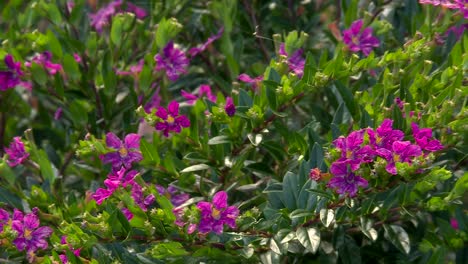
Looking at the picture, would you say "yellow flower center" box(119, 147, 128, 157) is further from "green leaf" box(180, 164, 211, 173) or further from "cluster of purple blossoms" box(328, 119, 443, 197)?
"cluster of purple blossoms" box(328, 119, 443, 197)

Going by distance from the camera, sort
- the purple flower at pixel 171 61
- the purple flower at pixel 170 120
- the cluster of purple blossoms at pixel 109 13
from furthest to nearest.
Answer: the cluster of purple blossoms at pixel 109 13, the purple flower at pixel 171 61, the purple flower at pixel 170 120

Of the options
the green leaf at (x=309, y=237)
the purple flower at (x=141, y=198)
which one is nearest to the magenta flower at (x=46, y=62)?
A: the purple flower at (x=141, y=198)

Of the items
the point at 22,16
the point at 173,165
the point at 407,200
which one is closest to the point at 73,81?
the point at 22,16

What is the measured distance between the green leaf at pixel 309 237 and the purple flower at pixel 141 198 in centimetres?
38

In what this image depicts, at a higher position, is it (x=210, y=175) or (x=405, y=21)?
(x=405, y=21)

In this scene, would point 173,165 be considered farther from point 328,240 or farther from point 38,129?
point 38,129

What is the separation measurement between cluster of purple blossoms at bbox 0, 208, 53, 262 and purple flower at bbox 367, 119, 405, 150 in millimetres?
885

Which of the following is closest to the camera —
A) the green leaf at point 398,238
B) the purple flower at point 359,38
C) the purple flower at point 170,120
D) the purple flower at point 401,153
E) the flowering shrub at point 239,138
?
the purple flower at point 401,153

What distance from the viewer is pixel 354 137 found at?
193cm

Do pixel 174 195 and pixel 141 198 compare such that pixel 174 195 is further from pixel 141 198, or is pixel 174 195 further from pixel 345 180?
pixel 345 180

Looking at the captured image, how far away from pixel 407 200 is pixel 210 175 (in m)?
0.66

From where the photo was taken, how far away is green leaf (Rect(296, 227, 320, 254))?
6.40ft

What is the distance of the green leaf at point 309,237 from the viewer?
1951mm

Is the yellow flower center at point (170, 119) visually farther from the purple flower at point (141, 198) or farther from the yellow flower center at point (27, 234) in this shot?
the yellow flower center at point (27, 234)
